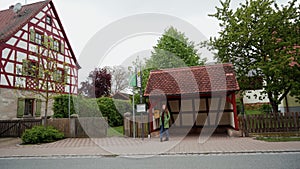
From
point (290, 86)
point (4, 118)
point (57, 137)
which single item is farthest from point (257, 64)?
point (4, 118)

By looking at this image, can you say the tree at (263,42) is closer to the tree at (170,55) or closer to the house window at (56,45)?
the tree at (170,55)

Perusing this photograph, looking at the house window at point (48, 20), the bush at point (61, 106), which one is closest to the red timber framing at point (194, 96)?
the bush at point (61, 106)

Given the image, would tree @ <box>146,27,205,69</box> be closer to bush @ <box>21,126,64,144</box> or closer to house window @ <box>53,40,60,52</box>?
house window @ <box>53,40,60,52</box>

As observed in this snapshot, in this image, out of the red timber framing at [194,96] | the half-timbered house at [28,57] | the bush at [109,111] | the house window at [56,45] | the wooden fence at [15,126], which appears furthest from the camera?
the house window at [56,45]

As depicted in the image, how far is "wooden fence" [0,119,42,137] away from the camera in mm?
13650

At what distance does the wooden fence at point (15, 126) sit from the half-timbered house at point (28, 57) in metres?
1.24

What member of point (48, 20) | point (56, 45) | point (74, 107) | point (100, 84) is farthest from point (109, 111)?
point (100, 84)

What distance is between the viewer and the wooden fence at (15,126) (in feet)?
44.8

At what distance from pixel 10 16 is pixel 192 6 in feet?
54.8

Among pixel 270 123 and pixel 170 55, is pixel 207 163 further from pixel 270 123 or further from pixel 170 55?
pixel 170 55

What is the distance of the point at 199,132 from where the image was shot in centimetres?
1301

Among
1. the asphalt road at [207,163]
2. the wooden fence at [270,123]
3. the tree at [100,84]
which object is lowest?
the asphalt road at [207,163]

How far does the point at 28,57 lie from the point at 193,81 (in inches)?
556

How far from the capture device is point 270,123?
424 inches
